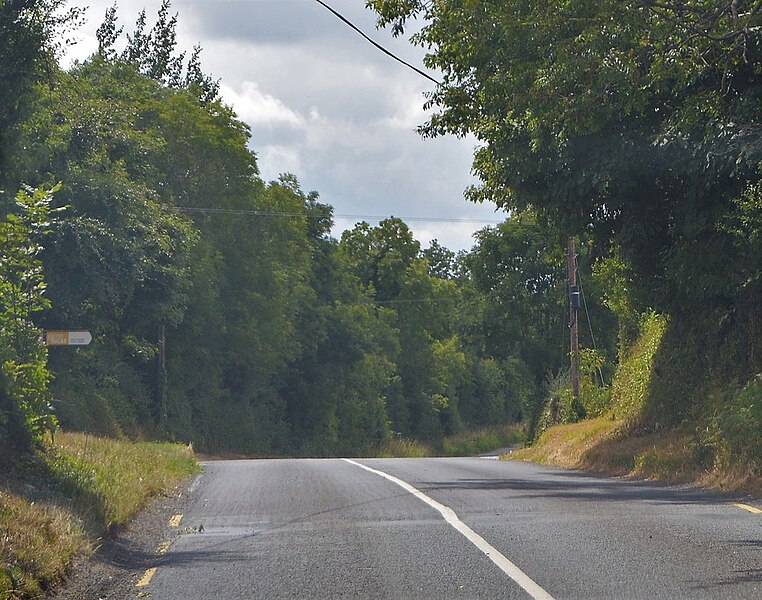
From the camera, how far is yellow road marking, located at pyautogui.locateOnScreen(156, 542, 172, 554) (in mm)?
11438

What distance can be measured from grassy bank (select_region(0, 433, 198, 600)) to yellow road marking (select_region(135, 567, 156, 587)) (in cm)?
66

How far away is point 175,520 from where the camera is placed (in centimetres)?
1414

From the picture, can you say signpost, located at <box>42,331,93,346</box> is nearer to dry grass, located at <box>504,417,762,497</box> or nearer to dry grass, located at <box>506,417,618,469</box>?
dry grass, located at <box>504,417,762,497</box>

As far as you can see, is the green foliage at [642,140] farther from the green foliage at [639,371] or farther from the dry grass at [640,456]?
the dry grass at [640,456]

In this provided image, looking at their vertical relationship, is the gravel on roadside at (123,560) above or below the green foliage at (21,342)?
below

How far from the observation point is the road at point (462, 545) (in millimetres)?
8719

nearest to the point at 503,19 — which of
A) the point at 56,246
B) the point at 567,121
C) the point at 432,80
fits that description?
the point at 567,121

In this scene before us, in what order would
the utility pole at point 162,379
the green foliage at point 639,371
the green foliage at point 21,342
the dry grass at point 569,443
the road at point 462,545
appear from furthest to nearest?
the utility pole at point 162,379 → the dry grass at point 569,443 → the green foliage at point 639,371 → the green foliage at point 21,342 → the road at point 462,545

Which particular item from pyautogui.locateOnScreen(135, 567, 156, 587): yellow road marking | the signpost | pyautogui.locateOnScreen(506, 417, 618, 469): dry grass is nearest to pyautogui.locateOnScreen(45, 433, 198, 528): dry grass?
the signpost

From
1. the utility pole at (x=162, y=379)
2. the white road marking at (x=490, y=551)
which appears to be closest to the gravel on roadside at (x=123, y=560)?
the white road marking at (x=490, y=551)

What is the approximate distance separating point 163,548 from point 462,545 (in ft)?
10.3

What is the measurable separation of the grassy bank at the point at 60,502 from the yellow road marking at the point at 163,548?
2.18ft

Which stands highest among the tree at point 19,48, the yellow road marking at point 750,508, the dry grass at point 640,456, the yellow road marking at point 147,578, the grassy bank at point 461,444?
the tree at point 19,48

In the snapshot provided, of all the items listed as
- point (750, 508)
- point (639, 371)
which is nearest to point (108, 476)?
point (750, 508)
